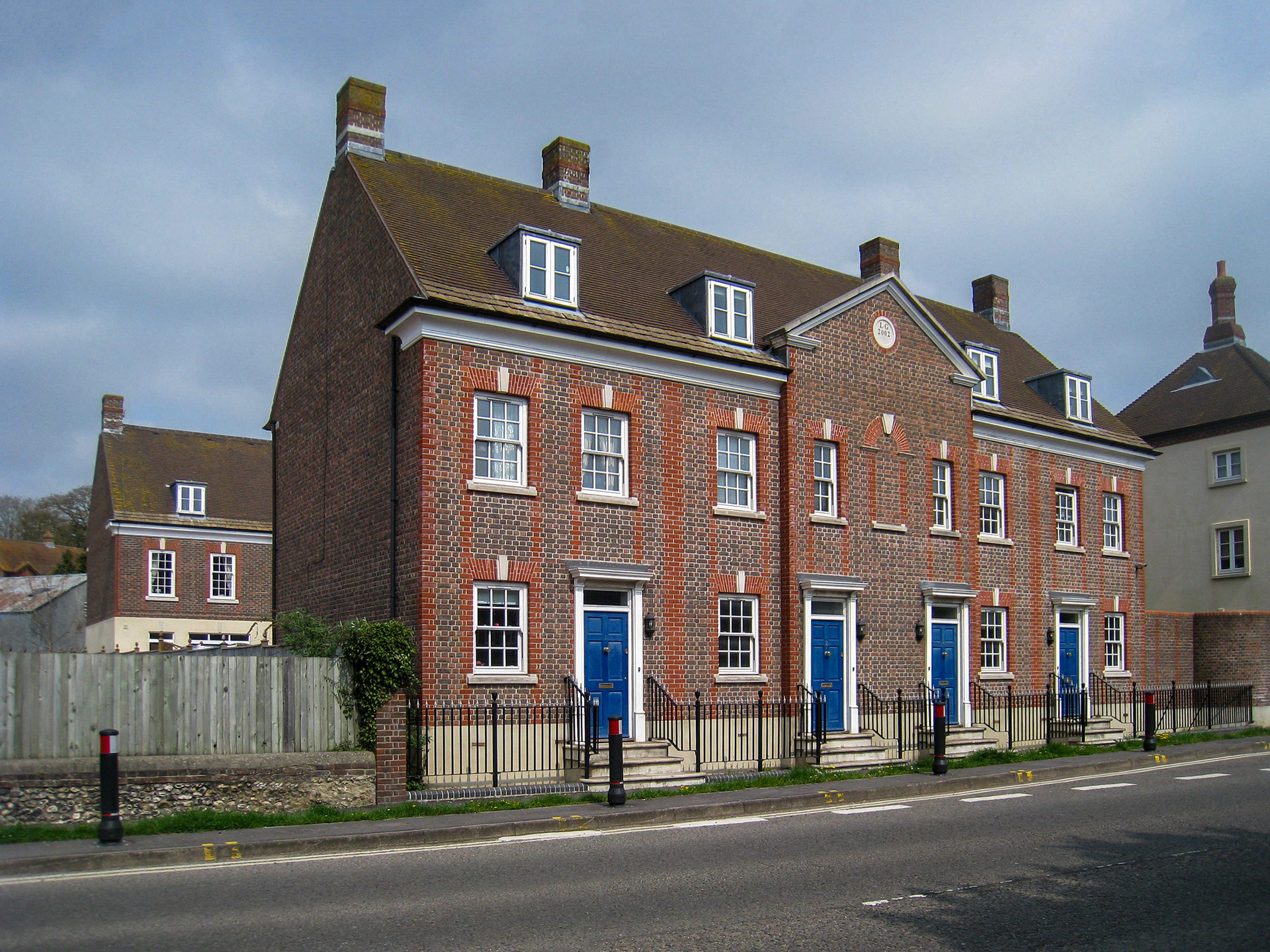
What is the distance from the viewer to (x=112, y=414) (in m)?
46.9

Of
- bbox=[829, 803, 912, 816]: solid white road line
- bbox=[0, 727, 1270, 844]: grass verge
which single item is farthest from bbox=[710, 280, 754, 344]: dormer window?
bbox=[829, 803, 912, 816]: solid white road line

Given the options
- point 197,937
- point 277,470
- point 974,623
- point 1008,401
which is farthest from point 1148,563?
point 197,937

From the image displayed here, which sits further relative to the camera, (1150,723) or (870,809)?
(1150,723)

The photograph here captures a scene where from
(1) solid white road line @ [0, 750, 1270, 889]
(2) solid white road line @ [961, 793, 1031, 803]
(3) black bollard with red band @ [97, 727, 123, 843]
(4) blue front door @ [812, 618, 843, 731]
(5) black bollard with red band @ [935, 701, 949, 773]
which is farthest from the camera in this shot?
(4) blue front door @ [812, 618, 843, 731]

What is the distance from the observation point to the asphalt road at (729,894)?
800 centimetres

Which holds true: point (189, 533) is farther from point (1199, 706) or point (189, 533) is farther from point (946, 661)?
point (1199, 706)

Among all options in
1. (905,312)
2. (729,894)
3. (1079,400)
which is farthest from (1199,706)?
(729,894)

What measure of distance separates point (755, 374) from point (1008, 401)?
1001 cm

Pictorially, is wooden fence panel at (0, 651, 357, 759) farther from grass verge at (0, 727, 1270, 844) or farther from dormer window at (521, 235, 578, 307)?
dormer window at (521, 235, 578, 307)

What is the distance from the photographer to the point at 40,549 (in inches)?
3221

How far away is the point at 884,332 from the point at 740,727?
9591mm

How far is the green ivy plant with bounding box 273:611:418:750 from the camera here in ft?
51.7

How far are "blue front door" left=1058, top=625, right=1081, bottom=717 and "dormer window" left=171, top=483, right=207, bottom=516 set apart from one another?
3185cm

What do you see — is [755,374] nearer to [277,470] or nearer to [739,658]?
[739,658]
